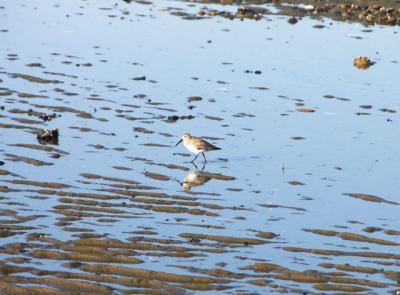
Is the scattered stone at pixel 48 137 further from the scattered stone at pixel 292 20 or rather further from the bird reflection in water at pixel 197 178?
the scattered stone at pixel 292 20

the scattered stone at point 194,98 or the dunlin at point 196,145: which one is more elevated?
the dunlin at point 196,145

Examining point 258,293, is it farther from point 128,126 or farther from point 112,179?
point 128,126

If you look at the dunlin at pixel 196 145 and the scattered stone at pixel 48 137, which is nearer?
the dunlin at pixel 196 145

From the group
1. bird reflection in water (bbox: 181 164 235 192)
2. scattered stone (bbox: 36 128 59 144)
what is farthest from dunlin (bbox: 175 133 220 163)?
scattered stone (bbox: 36 128 59 144)

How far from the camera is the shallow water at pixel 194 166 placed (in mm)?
13531

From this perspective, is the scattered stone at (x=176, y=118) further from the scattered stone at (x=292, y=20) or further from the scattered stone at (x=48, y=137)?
the scattered stone at (x=292, y=20)

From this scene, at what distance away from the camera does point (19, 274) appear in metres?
12.8

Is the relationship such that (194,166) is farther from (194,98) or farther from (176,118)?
(194,98)

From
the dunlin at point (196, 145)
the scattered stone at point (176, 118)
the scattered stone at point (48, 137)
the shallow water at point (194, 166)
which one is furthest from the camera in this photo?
the scattered stone at point (176, 118)

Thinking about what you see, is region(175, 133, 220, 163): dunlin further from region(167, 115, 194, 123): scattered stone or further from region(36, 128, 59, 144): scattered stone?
region(167, 115, 194, 123): scattered stone

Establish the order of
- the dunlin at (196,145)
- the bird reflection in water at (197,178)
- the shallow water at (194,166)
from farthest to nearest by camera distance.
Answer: the dunlin at (196,145) < the bird reflection in water at (197,178) < the shallow water at (194,166)

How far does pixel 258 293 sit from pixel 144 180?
5.87m

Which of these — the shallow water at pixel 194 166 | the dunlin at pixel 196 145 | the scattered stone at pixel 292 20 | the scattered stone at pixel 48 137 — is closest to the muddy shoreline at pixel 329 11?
the scattered stone at pixel 292 20

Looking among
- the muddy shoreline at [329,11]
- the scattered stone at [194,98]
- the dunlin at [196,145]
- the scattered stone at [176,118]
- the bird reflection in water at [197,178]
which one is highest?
the dunlin at [196,145]
